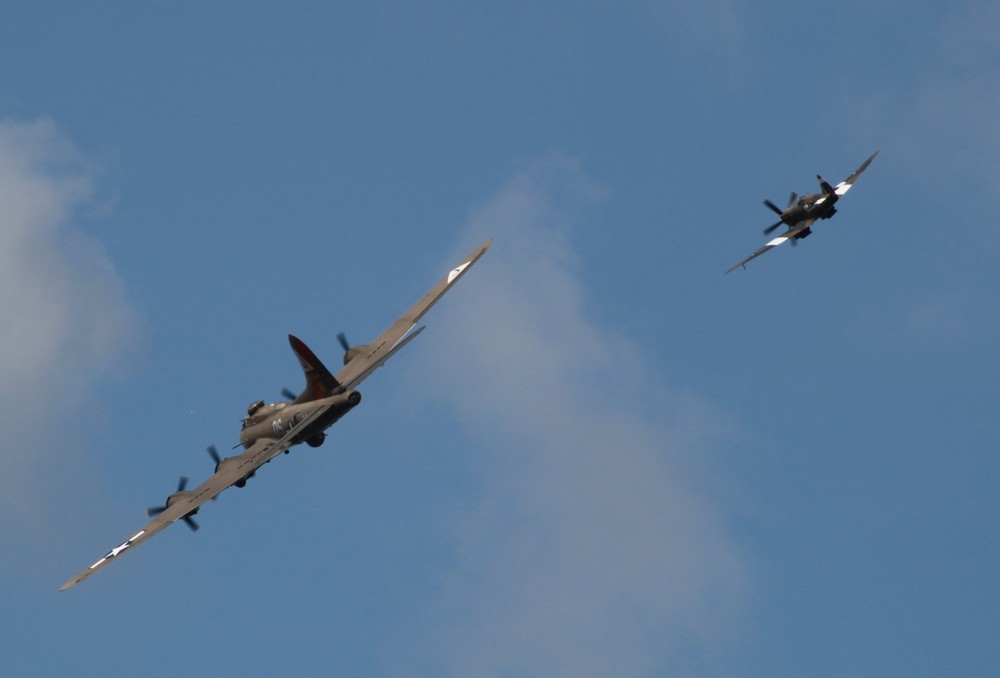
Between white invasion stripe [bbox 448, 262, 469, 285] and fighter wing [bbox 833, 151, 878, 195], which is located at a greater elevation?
white invasion stripe [bbox 448, 262, 469, 285]

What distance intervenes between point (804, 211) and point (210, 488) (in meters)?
51.7

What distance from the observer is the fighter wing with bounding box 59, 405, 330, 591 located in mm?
94312

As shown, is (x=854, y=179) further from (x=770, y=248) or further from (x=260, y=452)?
(x=260, y=452)

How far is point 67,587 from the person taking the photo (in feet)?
297

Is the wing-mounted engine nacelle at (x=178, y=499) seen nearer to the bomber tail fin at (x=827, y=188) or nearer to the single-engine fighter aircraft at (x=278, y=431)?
the single-engine fighter aircraft at (x=278, y=431)

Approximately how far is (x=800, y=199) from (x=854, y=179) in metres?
5.29

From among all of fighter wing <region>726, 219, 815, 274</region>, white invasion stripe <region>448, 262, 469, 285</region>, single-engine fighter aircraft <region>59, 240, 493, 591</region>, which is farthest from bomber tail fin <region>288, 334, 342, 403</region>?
fighter wing <region>726, 219, 815, 274</region>

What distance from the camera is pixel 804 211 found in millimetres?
119000

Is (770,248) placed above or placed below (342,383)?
below

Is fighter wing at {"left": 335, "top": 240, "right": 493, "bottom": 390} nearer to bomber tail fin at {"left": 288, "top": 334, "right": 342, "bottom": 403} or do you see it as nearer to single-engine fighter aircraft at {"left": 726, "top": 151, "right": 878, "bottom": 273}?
bomber tail fin at {"left": 288, "top": 334, "right": 342, "bottom": 403}

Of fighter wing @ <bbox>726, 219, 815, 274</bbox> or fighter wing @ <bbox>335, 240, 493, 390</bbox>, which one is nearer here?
fighter wing @ <bbox>335, 240, 493, 390</bbox>

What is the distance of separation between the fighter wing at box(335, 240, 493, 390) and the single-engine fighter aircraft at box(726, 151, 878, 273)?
75.8 feet

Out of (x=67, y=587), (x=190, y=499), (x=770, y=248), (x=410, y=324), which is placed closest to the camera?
(x=67, y=587)

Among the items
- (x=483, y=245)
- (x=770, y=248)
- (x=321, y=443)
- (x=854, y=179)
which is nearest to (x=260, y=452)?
(x=321, y=443)
